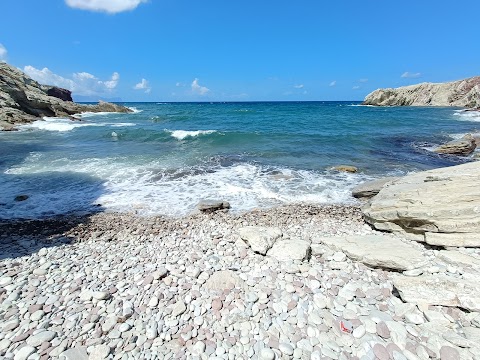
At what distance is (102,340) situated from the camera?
13.4 ft

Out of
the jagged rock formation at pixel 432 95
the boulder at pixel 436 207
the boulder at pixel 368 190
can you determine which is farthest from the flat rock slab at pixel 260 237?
the jagged rock formation at pixel 432 95

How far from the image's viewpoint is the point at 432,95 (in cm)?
9600

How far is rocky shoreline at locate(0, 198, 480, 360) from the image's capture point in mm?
3900

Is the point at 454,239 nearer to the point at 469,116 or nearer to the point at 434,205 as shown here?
the point at 434,205

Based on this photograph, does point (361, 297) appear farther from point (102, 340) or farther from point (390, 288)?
point (102, 340)

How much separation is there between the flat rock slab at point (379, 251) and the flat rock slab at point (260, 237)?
1.20 m

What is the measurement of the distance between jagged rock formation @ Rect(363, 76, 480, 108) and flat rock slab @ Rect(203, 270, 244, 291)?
9320 cm

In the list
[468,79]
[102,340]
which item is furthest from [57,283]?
[468,79]

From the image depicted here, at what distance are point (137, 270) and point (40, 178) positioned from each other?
11.4 meters

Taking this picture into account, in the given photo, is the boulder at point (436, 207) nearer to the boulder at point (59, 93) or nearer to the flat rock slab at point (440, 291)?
the flat rock slab at point (440, 291)

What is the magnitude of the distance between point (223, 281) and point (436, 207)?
5.22 metres

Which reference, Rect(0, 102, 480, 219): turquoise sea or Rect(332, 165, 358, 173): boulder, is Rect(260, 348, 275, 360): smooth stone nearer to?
Rect(0, 102, 480, 219): turquoise sea

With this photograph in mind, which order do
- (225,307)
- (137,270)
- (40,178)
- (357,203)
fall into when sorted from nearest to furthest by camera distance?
(225,307) → (137,270) → (357,203) → (40,178)

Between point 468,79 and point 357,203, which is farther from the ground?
point 468,79
